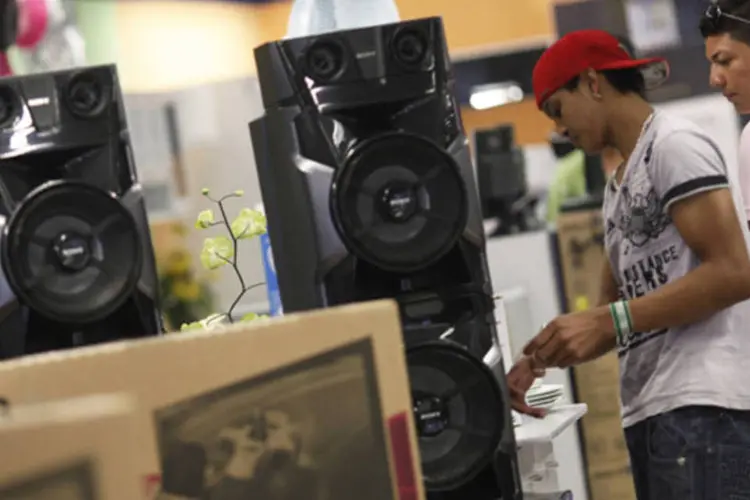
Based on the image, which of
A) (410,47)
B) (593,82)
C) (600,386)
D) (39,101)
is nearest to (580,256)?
(600,386)

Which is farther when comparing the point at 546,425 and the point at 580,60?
the point at 546,425

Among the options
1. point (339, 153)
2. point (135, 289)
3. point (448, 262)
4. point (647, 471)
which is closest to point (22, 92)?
point (135, 289)

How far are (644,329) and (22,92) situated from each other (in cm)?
77

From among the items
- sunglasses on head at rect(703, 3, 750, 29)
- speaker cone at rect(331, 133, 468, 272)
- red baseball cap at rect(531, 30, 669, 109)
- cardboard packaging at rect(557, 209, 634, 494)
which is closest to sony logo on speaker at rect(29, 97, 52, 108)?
speaker cone at rect(331, 133, 468, 272)

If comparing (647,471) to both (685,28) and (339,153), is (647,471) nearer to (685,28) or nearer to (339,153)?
(339,153)

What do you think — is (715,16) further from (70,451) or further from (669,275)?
(70,451)

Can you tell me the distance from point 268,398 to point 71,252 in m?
0.60

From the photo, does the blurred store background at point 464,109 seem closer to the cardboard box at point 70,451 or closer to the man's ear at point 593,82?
the man's ear at point 593,82

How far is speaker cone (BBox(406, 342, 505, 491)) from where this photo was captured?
1233 millimetres

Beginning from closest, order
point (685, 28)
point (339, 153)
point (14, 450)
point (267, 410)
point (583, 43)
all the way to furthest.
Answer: point (14, 450) → point (267, 410) → point (339, 153) → point (583, 43) → point (685, 28)

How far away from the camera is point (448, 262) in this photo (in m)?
1.31

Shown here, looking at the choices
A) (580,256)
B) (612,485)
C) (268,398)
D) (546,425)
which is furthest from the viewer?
(580,256)

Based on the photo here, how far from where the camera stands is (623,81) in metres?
1.49

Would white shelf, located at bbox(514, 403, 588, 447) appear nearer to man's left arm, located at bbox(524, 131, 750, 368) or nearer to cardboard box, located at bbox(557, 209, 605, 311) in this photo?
man's left arm, located at bbox(524, 131, 750, 368)
